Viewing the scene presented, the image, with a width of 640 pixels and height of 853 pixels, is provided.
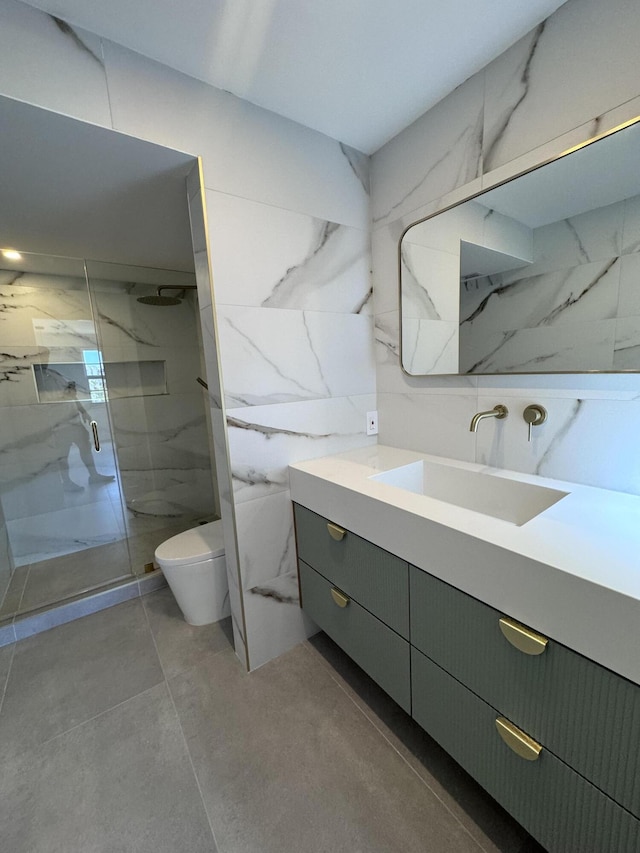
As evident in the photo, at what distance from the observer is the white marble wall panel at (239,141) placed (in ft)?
3.22

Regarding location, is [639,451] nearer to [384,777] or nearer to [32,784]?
[384,777]

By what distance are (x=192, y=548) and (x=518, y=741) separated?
4.58 ft

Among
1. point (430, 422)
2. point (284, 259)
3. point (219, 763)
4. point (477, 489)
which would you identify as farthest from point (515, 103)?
point (219, 763)

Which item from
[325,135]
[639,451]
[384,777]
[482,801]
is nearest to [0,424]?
[325,135]

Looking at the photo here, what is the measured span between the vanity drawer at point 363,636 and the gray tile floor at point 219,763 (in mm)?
228

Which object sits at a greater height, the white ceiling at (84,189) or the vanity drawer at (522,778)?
the white ceiling at (84,189)

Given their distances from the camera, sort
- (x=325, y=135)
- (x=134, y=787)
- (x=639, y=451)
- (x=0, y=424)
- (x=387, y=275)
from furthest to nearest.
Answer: (x=0, y=424) → (x=387, y=275) → (x=325, y=135) → (x=134, y=787) → (x=639, y=451)

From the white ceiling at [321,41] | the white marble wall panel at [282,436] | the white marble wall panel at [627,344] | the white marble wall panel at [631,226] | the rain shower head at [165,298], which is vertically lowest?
the white marble wall panel at [282,436]

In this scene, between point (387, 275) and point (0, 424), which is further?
point (0, 424)

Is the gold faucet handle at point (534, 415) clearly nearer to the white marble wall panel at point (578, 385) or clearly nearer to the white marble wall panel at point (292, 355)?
the white marble wall panel at point (578, 385)

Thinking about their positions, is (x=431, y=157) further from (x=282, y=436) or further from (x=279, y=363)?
(x=282, y=436)

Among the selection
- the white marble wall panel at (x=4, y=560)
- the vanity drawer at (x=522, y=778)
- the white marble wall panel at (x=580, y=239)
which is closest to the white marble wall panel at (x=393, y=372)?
the white marble wall panel at (x=580, y=239)

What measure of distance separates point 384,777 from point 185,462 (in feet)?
7.72

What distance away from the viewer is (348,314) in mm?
1491
